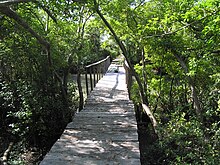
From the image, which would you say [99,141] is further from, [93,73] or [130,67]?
[93,73]

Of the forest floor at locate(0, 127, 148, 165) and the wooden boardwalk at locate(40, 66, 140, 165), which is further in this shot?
the forest floor at locate(0, 127, 148, 165)

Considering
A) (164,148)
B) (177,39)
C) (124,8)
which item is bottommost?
(164,148)

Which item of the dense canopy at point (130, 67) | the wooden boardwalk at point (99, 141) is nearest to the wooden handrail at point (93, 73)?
the dense canopy at point (130, 67)

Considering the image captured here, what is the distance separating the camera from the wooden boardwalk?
2.81 metres

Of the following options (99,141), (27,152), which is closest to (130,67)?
(99,141)

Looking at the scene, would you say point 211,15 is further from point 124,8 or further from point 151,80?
point 151,80

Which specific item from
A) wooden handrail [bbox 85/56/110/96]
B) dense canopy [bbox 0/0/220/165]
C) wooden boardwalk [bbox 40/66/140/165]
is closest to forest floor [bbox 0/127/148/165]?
dense canopy [bbox 0/0/220/165]

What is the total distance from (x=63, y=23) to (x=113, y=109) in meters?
2.18

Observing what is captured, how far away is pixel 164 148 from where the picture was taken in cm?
384

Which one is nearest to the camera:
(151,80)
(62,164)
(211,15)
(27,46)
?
(62,164)

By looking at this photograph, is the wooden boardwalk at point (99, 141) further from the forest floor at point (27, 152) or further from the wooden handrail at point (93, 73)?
the wooden handrail at point (93, 73)

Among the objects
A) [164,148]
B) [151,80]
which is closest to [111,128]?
[164,148]

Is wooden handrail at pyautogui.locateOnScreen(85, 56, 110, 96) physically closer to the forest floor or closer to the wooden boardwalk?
the wooden boardwalk

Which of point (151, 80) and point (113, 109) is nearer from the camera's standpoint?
point (113, 109)
